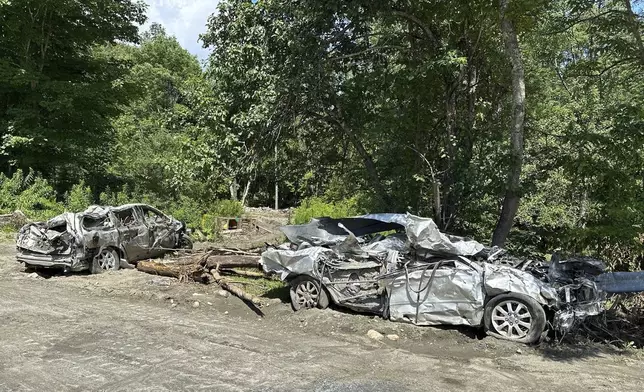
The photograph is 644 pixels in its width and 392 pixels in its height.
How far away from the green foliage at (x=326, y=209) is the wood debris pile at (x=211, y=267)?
6.83m

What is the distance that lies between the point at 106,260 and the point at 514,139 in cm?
925

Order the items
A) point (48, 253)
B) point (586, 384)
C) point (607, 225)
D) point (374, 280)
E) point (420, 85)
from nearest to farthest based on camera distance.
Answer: point (586, 384) < point (374, 280) < point (607, 225) < point (48, 253) < point (420, 85)

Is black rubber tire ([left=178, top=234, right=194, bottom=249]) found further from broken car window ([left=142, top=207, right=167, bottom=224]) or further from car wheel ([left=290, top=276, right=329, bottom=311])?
car wheel ([left=290, top=276, right=329, bottom=311])

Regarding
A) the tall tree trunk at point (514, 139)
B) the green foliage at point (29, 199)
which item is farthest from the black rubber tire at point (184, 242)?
the tall tree trunk at point (514, 139)

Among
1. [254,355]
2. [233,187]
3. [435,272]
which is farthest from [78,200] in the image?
[435,272]

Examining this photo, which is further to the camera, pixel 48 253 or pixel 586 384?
pixel 48 253

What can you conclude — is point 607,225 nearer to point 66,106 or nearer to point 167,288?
point 167,288

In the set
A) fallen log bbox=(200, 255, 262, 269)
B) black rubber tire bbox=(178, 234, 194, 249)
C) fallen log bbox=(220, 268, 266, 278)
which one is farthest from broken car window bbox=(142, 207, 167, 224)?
fallen log bbox=(220, 268, 266, 278)

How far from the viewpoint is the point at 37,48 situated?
21.2 metres

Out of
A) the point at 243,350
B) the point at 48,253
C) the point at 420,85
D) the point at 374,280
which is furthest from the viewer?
the point at 420,85

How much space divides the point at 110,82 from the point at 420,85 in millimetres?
14701

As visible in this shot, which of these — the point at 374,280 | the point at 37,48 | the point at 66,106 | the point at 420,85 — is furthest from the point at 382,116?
the point at 37,48

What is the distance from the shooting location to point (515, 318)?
260 inches

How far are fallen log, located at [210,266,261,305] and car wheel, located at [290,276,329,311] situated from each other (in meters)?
0.78
